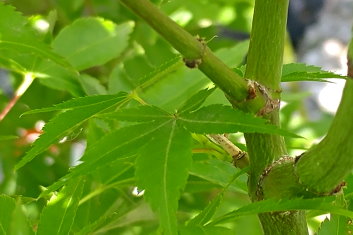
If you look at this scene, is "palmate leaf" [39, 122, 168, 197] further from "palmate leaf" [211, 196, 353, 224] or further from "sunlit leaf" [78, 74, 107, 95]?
"sunlit leaf" [78, 74, 107, 95]

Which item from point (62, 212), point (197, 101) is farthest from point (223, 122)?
point (62, 212)

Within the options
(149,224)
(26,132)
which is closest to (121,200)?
(149,224)

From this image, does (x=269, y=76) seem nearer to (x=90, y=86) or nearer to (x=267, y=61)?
(x=267, y=61)

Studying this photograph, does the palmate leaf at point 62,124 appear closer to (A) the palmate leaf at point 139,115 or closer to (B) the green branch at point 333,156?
(A) the palmate leaf at point 139,115

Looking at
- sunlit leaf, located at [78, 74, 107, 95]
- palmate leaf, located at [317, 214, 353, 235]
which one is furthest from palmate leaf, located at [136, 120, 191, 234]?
sunlit leaf, located at [78, 74, 107, 95]

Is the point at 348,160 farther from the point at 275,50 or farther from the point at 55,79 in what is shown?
the point at 55,79

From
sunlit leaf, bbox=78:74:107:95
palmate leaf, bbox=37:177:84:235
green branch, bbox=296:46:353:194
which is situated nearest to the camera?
green branch, bbox=296:46:353:194

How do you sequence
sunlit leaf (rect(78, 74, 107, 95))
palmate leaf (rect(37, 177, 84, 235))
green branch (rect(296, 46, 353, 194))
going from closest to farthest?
green branch (rect(296, 46, 353, 194))
palmate leaf (rect(37, 177, 84, 235))
sunlit leaf (rect(78, 74, 107, 95))
